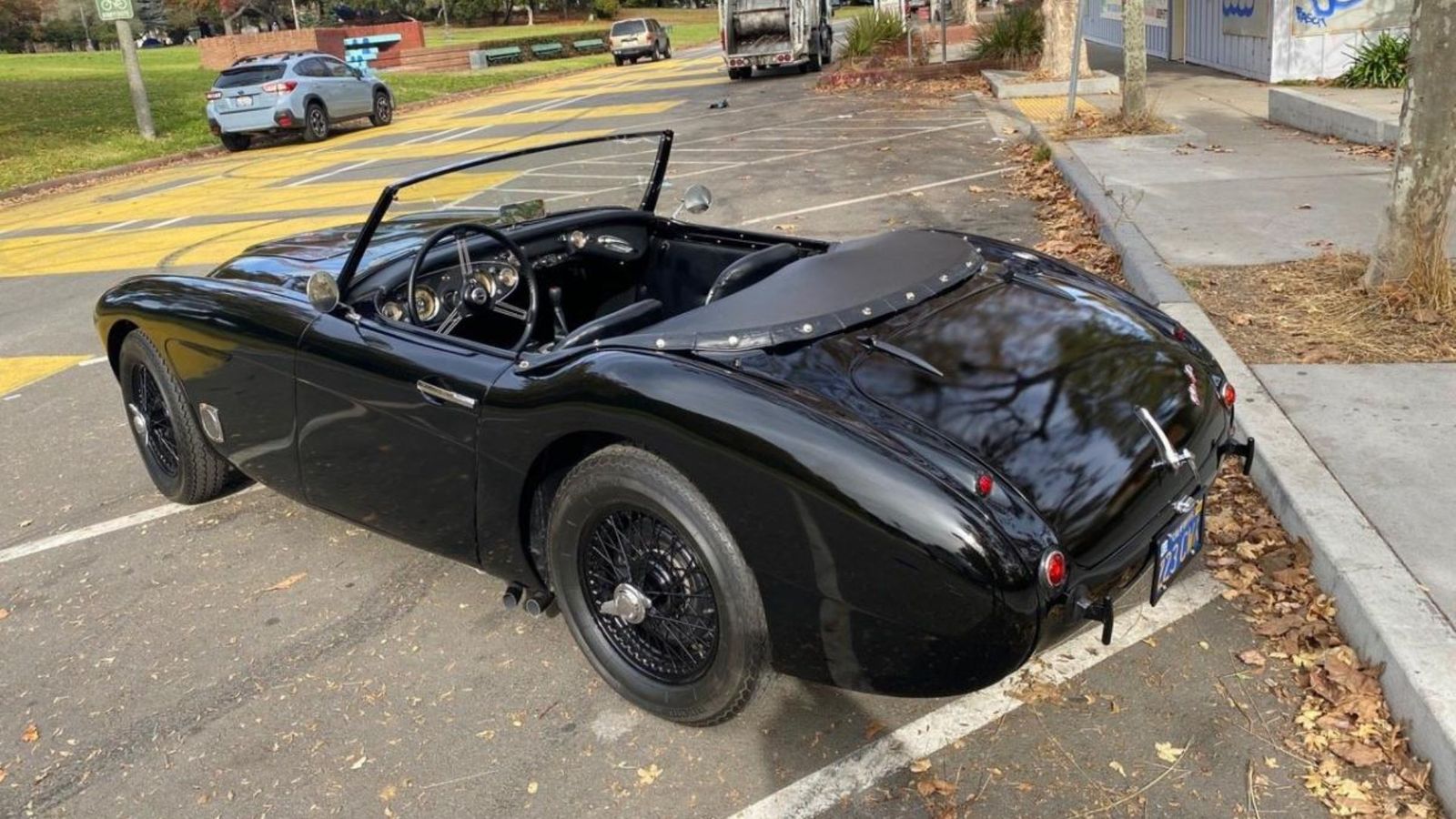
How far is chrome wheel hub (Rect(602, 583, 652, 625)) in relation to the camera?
2750 millimetres

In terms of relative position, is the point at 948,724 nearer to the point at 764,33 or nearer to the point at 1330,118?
the point at 1330,118

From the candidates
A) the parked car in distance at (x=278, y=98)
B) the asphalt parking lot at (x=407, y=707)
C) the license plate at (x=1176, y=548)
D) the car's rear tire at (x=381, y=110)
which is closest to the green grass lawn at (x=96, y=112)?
the parked car in distance at (x=278, y=98)

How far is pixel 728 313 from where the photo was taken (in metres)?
2.87

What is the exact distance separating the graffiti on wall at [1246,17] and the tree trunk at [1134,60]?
4616mm

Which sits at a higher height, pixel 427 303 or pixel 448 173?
pixel 448 173

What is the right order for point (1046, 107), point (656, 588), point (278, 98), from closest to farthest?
point (656, 588), point (1046, 107), point (278, 98)

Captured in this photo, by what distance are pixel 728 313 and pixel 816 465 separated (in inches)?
26.8

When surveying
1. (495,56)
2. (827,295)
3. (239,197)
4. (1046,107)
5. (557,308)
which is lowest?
(239,197)

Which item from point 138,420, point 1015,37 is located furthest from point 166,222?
point 1015,37

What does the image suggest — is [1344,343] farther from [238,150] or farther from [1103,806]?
[238,150]

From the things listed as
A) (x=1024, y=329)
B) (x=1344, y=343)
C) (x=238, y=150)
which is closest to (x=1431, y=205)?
(x=1344, y=343)

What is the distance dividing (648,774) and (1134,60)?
33.2 ft

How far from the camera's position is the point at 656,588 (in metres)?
2.74

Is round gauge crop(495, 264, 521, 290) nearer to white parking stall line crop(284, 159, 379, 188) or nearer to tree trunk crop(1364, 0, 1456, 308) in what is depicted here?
tree trunk crop(1364, 0, 1456, 308)
